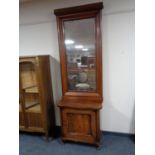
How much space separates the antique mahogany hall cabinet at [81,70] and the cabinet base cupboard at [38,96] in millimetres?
331

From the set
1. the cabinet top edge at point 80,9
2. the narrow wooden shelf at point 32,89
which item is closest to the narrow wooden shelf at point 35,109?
the narrow wooden shelf at point 32,89

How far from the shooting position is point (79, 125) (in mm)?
2488

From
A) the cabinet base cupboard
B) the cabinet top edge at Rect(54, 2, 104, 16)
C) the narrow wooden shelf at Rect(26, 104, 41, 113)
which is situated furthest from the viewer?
the narrow wooden shelf at Rect(26, 104, 41, 113)

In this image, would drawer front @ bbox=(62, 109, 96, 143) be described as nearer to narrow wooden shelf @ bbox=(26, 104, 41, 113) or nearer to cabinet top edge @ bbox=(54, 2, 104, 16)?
narrow wooden shelf @ bbox=(26, 104, 41, 113)

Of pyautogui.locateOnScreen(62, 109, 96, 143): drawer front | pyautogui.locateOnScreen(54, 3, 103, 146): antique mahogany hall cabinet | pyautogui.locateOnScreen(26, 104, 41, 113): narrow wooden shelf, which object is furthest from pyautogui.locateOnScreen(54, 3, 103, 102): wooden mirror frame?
pyautogui.locateOnScreen(26, 104, 41, 113): narrow wooden shelf

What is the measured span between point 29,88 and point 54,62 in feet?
2.27

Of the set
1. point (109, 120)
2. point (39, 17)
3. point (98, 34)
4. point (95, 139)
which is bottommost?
point (95, 139)

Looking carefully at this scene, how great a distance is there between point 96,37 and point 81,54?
1.26 feet

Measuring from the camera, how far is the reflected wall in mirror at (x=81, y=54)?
2.51m

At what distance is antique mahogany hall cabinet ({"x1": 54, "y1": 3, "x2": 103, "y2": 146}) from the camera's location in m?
2.40

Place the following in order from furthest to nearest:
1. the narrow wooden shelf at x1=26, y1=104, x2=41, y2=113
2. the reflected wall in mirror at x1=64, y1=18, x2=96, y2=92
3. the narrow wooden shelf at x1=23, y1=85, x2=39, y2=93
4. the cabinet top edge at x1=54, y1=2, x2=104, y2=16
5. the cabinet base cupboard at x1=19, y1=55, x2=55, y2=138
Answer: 1. the narrow wooden shelf at x1=23, y1=85, x2=39, y2=93
2. the narrow wooden shelf at x1=26, y1=104, x2=41, y2=113
3. the cabinet base cupboard at x1=19, y1=55, x2=55, y2=138
4. the reflected wall in mirror at x1=64, y1=18, x2=96, y2=92
5. the cabinet top edge at x1=54, y1=2, x2=104, y2=16
